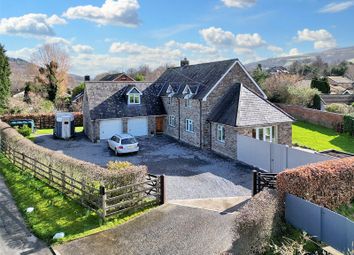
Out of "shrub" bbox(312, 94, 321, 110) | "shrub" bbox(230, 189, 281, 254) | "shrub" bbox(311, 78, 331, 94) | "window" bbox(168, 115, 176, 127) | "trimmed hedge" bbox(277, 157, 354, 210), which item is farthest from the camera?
"shrub" bbox(311, 78, 331, 94)

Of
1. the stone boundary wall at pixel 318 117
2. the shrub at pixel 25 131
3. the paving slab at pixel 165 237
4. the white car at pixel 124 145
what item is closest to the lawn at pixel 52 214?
the paving slab at pixel 165 237

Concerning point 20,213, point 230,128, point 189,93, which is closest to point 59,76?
point 189,93

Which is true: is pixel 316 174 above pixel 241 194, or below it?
above

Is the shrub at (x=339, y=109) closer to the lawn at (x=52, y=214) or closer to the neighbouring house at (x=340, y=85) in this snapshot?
the neighbouring house at (x=340, y=85)

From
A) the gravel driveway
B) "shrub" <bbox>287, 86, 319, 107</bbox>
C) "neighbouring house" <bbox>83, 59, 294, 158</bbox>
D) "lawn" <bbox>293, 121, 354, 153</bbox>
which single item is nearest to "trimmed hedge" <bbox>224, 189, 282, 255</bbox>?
the gravel driveway

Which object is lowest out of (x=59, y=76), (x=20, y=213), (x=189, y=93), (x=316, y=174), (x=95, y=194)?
(x=20, y=213)

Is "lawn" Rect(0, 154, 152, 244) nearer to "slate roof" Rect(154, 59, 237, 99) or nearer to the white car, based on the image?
the white car

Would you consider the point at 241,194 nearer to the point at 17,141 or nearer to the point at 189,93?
the point at 189,93
